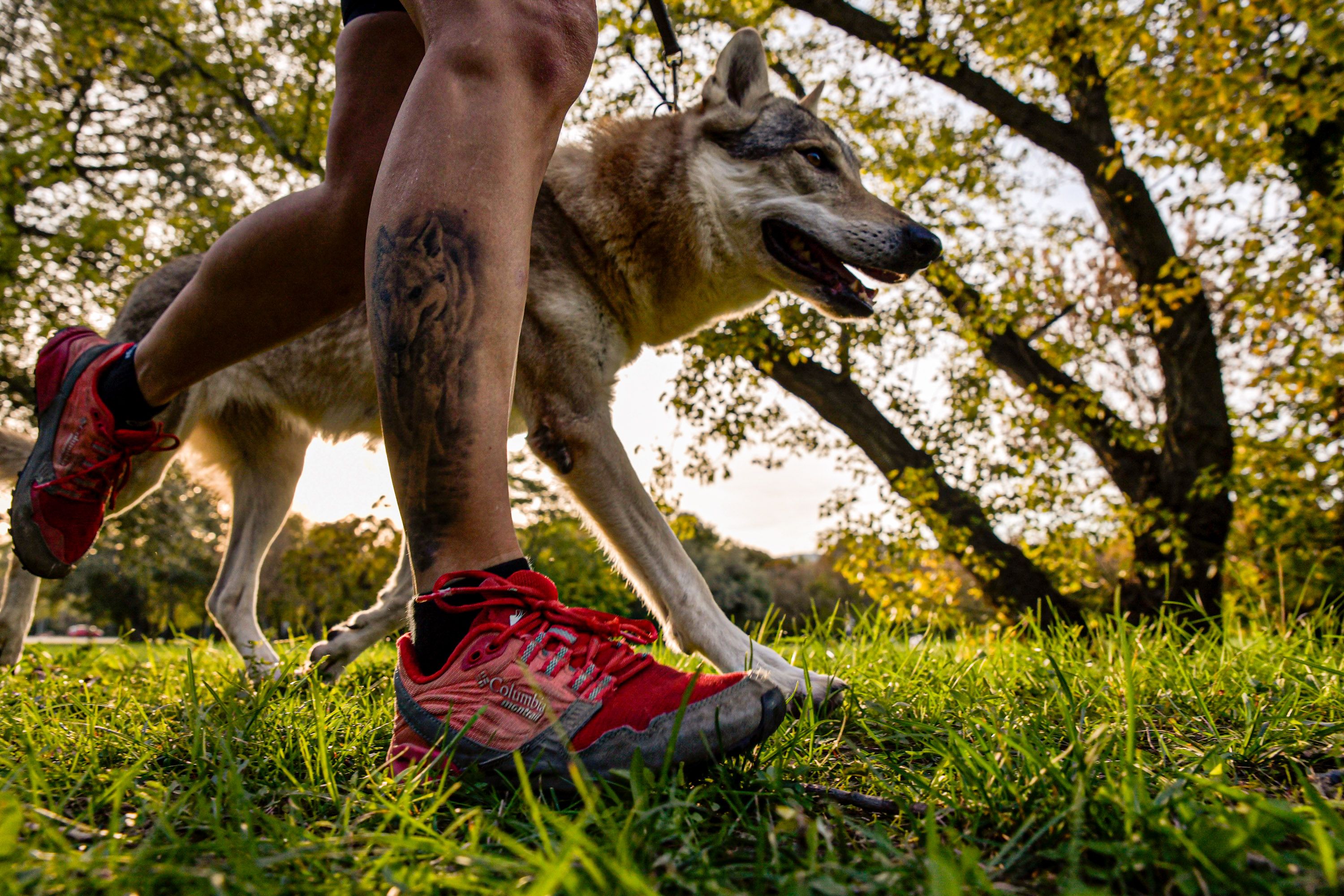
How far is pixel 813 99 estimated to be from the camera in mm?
3596

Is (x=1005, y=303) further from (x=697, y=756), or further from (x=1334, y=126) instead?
(x=697, y=756)

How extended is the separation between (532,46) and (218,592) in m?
2.72

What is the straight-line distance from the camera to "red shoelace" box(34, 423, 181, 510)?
1968 mm

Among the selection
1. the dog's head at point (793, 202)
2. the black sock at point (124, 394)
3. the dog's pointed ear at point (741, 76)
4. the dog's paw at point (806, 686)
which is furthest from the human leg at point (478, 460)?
the dog's pointed ear at point (741, 76)

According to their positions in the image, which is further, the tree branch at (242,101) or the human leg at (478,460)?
the tree branch at (242,101)

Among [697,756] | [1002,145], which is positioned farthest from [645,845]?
[1002,145]

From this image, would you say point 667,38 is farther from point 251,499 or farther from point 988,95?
point 988,95

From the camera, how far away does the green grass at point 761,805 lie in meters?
0.74

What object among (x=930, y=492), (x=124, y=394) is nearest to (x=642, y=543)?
(x=124, y=394)

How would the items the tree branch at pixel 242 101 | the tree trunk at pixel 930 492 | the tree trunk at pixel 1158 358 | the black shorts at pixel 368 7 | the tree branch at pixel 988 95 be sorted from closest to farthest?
the black shorts at pixel 368 7
the tree trunk at pixel 1158 358
the tree trunk at pixel 930 492
the tree branch at pixel 988 95
the tree branch at pixel 242 101

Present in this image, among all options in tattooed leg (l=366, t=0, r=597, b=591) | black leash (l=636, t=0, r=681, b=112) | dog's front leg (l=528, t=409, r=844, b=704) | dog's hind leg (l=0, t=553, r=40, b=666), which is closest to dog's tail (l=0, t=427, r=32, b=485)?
dog's hind leg (l=0, t=553, r=40, b=666)

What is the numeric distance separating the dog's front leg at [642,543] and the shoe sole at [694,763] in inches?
27.5

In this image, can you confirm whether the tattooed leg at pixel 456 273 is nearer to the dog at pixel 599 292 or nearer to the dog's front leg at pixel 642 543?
the dog's front leg at pixel 642 543

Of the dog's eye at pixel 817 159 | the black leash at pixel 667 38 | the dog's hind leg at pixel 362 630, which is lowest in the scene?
the dog's hind leg at pixel 362 630
